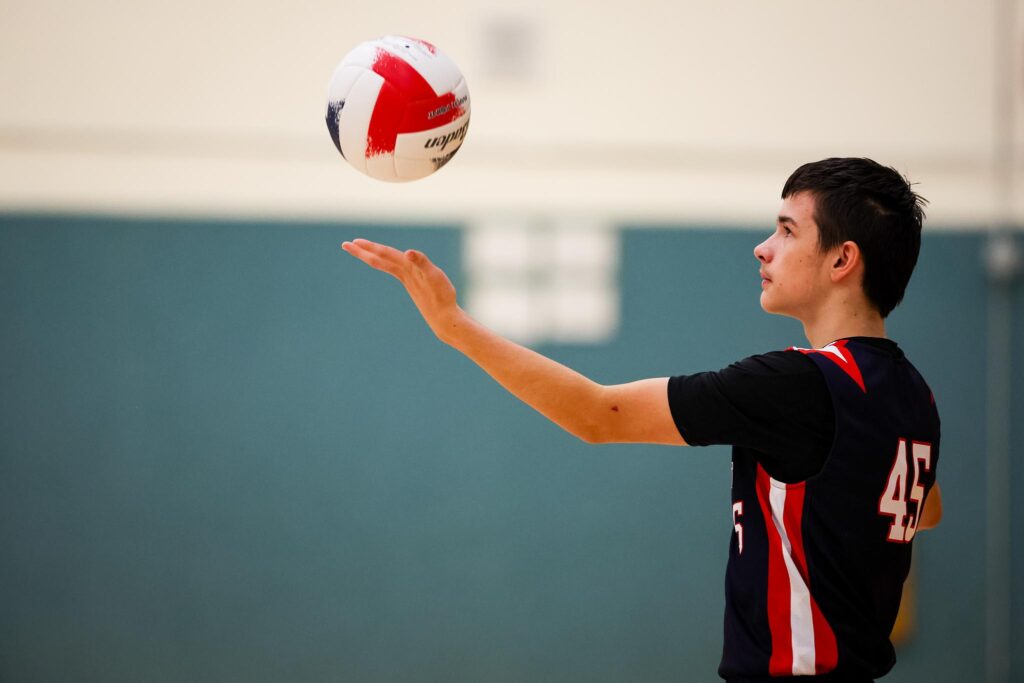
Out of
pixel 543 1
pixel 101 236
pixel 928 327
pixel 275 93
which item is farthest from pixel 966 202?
pixel 101 236

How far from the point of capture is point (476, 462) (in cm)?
471

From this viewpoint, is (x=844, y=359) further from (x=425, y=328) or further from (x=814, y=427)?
(x=425, y=328)

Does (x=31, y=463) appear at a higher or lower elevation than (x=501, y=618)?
higher

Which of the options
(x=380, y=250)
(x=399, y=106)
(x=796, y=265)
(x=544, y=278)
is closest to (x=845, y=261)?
(x=796, y=265)

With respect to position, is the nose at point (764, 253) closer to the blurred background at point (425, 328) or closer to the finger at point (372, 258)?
the finger at point (372, 258)

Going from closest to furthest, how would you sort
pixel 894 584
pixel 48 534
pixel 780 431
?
pixel 780 431 → pixel 894 584 → pixel 48 534

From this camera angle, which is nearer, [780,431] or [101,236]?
[780,431]

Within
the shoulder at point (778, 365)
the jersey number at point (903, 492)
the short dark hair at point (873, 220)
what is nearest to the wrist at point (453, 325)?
the shoulder at point (778, 365)

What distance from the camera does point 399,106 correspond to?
2.25m

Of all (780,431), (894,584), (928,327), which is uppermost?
(928,327)

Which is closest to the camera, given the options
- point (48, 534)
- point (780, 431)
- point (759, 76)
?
point (780, 431)

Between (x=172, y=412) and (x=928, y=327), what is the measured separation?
3.86 m

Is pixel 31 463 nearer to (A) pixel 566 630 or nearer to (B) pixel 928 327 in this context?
(A) pixel 566 630

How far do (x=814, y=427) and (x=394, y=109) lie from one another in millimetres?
1220
